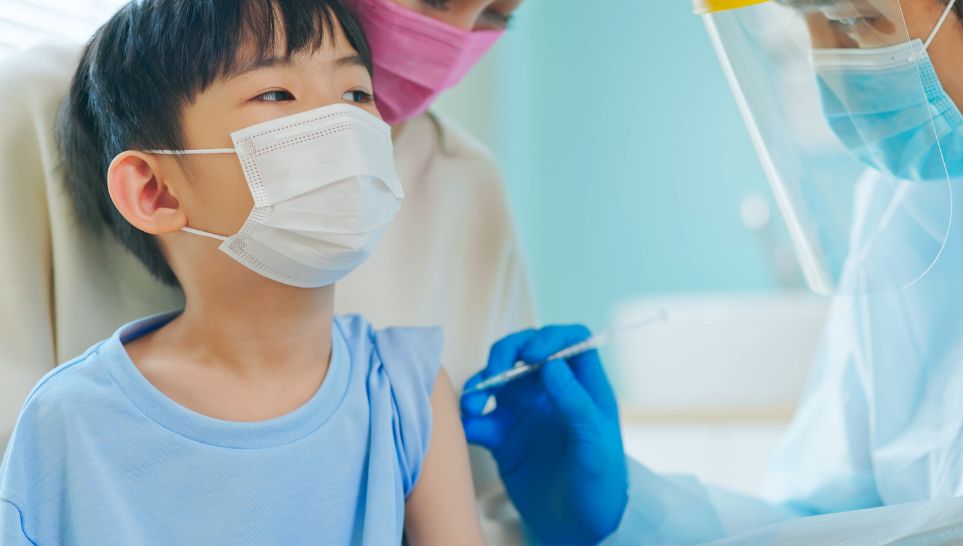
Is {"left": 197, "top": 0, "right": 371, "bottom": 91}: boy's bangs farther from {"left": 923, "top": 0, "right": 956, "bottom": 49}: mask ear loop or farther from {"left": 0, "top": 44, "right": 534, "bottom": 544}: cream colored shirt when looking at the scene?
{"left": 923, "top": 0, "right": 956, "bottom": 49}: mask ear loop

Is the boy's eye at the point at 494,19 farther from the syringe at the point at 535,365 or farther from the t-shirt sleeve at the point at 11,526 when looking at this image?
the t-shirt sleeve at the point at 11,526

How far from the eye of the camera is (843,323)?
4.88 feet

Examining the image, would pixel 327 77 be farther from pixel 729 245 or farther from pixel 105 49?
pixel 729 245

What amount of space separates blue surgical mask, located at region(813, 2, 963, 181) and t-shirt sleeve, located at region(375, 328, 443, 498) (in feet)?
1.88

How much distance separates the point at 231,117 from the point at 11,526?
444mm

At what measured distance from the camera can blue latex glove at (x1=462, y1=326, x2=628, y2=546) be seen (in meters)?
1.23

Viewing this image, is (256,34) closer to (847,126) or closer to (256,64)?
(256,64)

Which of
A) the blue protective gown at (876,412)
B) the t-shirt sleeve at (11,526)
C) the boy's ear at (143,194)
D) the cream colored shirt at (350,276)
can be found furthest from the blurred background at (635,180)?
the t-shirt sleeve at (11,526)

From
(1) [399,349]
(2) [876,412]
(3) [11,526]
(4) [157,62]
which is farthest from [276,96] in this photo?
(2) [876,412]

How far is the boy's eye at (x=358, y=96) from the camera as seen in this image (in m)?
1.04

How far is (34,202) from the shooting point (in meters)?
1.09

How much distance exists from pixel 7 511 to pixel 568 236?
347 centimetres

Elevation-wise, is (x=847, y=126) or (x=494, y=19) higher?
(x=494, y=19)

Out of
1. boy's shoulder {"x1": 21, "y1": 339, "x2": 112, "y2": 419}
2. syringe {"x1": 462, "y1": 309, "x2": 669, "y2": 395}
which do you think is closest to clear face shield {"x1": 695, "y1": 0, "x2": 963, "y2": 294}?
syringe {"x1": 462, "y1": 309, "x2": 669, "y2": 395}
